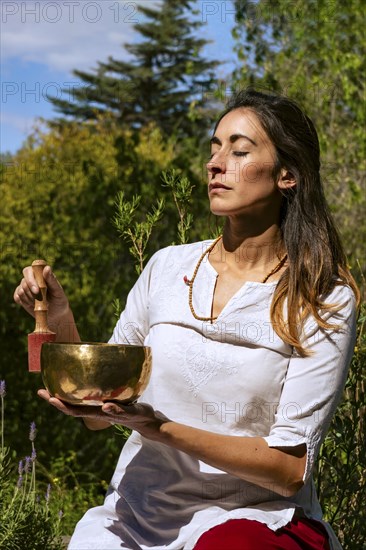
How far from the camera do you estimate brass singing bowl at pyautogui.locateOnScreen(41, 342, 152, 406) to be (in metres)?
2.00

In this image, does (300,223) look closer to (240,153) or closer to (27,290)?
(240,153)

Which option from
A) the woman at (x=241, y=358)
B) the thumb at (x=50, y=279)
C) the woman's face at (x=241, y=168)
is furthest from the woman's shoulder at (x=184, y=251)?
the thumb at (x=50, y=279)

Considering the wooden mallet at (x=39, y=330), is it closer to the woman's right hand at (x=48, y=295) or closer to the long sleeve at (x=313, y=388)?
the woman's right hand at (x=48, y=295)

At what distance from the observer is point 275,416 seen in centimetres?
226

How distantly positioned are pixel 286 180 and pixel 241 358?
50cm

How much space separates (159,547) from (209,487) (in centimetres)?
17

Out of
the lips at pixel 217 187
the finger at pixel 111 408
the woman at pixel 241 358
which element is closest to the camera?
the finger at pixel 111 408

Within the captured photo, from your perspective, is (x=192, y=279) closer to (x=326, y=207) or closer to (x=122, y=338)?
(x=122, y=338)

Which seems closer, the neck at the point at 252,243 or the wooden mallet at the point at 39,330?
the wooden mallet at the point at 39,330

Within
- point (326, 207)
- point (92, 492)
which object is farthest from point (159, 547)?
point (92, 492)

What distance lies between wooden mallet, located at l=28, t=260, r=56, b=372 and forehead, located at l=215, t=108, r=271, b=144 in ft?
1.88

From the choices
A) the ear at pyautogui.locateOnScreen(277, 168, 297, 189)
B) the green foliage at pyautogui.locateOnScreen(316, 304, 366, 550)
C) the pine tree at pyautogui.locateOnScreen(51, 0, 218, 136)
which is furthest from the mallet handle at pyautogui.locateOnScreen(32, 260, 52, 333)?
the pine tree at pyautogui.locateOnScreen(51, 0, 218, 136)

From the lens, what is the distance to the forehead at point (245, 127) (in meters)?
2.47

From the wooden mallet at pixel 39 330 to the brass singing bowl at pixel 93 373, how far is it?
20 centimetres
